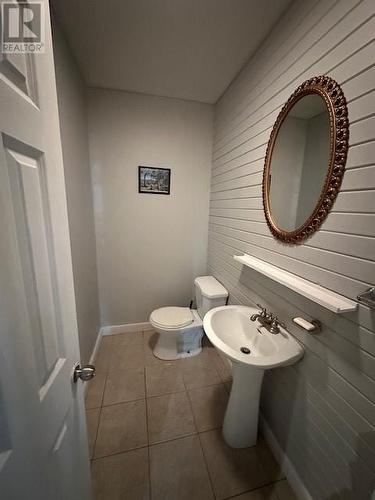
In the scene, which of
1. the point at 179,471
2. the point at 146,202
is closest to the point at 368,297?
the point at 179,471

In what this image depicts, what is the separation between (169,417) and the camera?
1.42m

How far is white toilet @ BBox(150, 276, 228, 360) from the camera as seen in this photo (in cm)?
184

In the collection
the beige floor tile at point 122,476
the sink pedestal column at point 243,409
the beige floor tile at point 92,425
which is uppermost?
the sink pedestal column at point 243,409

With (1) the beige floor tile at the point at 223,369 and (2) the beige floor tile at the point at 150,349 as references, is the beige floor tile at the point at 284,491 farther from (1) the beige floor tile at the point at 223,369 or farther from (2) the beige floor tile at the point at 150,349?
(2) the beige floor tile at the point at 150,349

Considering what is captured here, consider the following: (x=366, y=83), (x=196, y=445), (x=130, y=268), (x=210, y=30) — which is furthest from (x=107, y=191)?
(x=196, y=445)

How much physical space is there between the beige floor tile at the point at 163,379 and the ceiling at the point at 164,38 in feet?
8.34

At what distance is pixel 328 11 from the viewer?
86cm

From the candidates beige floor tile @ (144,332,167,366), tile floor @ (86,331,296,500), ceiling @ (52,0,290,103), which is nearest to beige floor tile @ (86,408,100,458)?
tile floor @ (86,331,296,500)

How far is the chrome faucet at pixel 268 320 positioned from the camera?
3.84 feet

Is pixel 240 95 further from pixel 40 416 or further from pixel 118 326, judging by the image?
pixel 118 326

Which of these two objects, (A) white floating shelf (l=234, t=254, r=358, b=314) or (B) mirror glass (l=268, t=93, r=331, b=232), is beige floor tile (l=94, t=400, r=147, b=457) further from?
(B) mirror glass (l=268, t=93, r=331, b=232)

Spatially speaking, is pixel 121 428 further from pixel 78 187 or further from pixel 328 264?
pixel 78 187

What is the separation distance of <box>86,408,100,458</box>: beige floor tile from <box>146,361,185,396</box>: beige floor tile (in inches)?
15.1

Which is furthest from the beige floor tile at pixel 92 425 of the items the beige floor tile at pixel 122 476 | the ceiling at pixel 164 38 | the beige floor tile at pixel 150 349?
the ceiling at pixel 164 38
